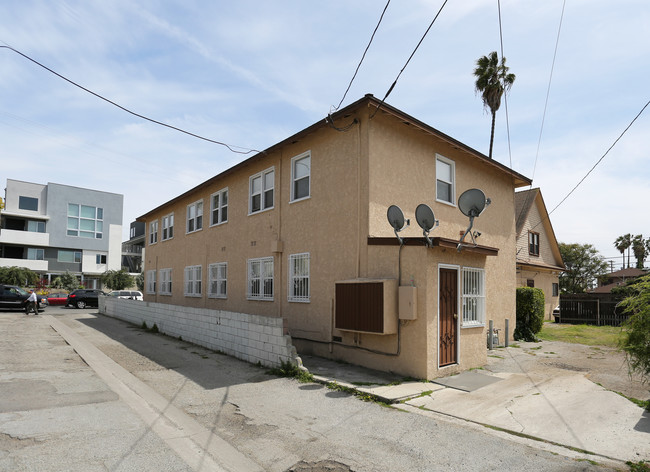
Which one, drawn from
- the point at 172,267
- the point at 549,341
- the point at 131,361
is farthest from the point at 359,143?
the point at 172,267

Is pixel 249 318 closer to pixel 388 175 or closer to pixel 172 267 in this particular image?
pixel 388 175

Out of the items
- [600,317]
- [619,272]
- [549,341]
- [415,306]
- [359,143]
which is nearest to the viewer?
[415,306]

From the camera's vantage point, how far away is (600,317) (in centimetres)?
2231

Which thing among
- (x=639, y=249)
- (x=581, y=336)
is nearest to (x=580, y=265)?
(x=639, y=249)

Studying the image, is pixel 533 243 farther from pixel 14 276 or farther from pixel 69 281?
pixel 69 281

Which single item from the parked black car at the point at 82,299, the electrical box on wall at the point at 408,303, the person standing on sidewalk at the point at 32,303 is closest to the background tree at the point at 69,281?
the parked black car at the point at 82,299

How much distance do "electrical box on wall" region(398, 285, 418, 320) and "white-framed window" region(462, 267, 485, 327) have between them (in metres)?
1.89

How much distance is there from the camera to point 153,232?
85.5 feet

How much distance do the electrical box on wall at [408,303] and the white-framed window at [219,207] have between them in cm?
1013

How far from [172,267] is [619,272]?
48.3 metres

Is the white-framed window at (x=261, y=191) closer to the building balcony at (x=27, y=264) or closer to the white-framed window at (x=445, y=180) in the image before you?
the white-framed window at (x=445, y=180)

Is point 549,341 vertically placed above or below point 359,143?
below

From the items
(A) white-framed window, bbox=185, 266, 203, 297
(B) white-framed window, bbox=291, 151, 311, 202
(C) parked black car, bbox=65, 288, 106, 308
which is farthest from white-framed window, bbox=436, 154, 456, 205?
(C) parked black car, bbox=65, 288, 106, 308

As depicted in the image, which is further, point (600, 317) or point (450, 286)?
point (600, 317)
